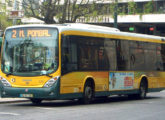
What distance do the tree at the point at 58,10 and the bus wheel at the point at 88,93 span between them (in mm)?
11372

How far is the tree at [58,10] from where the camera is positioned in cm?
2876

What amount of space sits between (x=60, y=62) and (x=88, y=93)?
2312mm

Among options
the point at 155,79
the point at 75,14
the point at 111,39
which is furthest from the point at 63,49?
the point at 75,14

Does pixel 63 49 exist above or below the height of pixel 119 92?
above

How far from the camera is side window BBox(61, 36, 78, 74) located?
53.7 ft

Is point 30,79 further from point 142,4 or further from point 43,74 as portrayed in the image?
point 142,4

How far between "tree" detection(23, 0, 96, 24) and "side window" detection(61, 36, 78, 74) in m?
11.9

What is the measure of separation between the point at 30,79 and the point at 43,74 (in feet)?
1.72

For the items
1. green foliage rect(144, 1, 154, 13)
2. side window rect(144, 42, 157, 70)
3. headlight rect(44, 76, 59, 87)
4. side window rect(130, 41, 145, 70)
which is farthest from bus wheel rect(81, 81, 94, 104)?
green foliage rect(144, 1, 154, 13)

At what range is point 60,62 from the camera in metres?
16.1

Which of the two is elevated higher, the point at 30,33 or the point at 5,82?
the point at 30,33

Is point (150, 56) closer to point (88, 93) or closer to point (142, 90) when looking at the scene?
Result: point (142, 90)

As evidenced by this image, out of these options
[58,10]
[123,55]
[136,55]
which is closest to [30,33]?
[123,55]

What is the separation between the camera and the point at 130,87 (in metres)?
21.3
